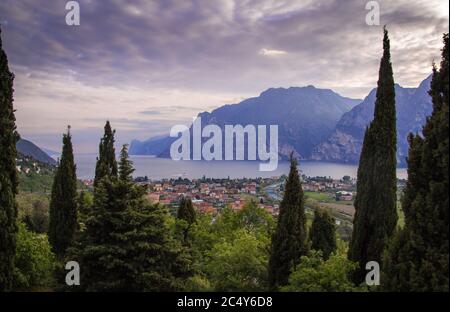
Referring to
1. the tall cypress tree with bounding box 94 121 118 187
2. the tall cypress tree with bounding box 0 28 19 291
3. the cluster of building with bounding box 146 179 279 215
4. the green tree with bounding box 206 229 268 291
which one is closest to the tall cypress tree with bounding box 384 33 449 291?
the green tree with bounding box 206 229 268 291

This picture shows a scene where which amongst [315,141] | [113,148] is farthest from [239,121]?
[113,148]

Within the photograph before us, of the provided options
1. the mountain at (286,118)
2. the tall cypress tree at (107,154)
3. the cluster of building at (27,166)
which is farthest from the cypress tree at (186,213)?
the mountain at (286,118)

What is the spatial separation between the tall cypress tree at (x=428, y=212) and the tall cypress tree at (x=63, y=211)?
1602cm

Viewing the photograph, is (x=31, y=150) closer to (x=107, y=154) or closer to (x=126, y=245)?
(x=107, y=154)

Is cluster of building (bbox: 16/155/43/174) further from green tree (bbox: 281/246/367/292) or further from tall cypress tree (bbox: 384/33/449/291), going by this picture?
tall cypress tree (bbox: 384/33/449/291)

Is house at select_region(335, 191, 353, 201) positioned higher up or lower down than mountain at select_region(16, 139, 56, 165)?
lower down

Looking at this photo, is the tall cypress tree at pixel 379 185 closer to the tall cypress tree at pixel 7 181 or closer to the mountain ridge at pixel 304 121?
the tall cypress tree at pixel 7 181

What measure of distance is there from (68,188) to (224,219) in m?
8.89

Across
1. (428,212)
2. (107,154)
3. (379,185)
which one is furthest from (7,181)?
(379,185)

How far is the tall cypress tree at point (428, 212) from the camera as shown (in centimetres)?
754

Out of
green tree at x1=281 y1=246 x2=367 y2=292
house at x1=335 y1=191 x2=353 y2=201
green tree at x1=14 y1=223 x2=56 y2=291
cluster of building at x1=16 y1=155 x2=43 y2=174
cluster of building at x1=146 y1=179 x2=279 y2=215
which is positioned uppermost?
cluster of building at x1=16 y1=155 x2=43 y2=174

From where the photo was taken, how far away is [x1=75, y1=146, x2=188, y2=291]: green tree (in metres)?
11.5

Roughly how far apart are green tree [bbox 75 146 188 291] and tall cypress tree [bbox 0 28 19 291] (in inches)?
86.2
